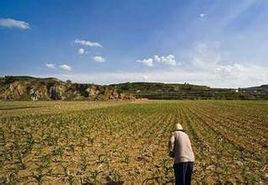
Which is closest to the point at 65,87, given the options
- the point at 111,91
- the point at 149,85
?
the point at 111,91

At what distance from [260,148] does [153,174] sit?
7230 mm

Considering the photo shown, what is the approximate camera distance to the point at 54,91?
11244 centimetres

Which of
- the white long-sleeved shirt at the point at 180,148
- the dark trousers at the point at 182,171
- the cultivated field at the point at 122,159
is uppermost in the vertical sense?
the white long-sleeved shirt at the point at 180,148

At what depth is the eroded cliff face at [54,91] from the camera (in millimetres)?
109750

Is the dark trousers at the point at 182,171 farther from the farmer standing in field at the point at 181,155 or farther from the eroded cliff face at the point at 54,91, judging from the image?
the eroded cliff face at the point at 54,91

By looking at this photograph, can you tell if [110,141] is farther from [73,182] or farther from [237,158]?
[73,182]

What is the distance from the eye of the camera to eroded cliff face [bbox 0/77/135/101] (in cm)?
10975

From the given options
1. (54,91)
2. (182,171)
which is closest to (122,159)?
(182,171)

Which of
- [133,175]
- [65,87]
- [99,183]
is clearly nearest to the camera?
[99,183]

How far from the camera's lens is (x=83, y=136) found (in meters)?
21.3

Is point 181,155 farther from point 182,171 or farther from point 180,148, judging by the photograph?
point 182,171

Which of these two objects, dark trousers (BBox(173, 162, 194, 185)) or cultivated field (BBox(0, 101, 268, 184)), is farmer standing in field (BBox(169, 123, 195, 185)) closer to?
dark trousers (BBox(173, 162, 194, 185))

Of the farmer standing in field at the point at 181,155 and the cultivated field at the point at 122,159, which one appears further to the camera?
the cultivated field at the point at 122,159

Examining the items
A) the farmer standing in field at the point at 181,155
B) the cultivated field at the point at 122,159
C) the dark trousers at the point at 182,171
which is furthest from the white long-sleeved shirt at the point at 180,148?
the cultivated field at the point at 122,159
